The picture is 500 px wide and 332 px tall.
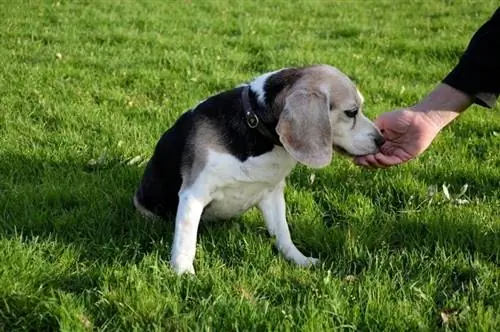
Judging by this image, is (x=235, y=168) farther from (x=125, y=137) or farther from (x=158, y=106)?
(x=158, y=106)

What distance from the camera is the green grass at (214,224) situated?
126 inches

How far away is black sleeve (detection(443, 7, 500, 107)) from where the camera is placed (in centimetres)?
424

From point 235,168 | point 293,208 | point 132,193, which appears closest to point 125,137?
point 132,193

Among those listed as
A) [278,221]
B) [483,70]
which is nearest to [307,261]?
[278,221]

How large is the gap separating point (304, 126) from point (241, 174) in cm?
52

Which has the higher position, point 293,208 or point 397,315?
point 397,315

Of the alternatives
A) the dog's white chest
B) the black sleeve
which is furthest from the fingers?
the black sleeve

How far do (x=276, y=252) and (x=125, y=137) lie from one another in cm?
247

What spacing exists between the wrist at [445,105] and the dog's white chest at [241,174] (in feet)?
3.55

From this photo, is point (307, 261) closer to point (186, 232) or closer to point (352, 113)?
point (186, 232)

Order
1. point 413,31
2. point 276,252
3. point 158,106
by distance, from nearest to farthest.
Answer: point 276,252, point 158,106, point 413,31

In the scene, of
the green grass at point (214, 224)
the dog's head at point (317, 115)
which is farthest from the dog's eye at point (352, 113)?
the green grass at point (214, 224)

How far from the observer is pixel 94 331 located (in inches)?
121

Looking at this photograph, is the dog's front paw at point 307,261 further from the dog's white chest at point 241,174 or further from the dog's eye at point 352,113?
the dog's eye at point 352,113
